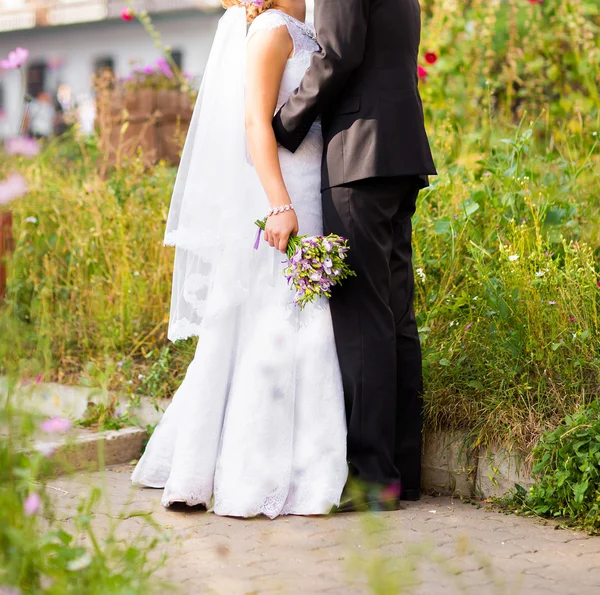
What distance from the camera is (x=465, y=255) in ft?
14.3

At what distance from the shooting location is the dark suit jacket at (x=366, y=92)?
125 inches

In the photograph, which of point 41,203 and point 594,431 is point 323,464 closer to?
point 594,431

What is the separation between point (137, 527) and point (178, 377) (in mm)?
1416

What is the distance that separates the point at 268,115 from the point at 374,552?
149 cm

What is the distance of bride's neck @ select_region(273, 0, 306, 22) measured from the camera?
343cm

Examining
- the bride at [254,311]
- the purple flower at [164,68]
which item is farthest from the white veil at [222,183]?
the purple flower at [164,68]

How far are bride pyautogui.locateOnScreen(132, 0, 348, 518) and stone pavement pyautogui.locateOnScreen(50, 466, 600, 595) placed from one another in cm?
16

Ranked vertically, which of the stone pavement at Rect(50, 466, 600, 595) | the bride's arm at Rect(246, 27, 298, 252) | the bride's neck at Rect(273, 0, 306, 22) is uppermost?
the bride's neck at Rect(273, 0, 306, 22)

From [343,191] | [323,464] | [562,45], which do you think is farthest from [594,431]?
[562,45]

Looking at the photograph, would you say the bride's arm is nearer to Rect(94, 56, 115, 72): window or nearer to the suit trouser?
the suit trouser

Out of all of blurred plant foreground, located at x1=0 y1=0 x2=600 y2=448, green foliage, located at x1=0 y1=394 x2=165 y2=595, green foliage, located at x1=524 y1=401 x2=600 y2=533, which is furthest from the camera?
blurred plant foreground, located at x1=0 y1=0 x2=600 y2=448

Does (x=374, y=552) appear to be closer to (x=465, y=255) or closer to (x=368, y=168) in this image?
(x=368, y=168)

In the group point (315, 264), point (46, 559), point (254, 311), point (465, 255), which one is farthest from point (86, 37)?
point (46, 559)

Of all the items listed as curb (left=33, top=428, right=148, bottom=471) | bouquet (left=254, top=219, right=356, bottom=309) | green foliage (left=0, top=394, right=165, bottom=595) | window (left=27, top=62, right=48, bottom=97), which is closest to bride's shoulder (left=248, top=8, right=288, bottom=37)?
bouquet (left=254, top=219, right=356, bottom=309)
